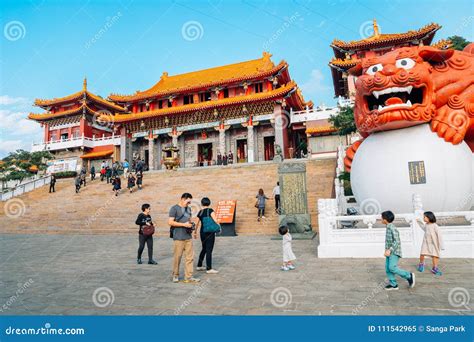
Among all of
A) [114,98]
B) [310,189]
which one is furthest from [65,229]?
[114,98]

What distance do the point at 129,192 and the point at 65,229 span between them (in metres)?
4.20

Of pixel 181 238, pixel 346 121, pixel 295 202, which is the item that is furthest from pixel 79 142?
pixel 181 238

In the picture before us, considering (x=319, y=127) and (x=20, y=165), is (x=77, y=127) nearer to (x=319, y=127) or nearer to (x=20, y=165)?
(x=20, y=165)

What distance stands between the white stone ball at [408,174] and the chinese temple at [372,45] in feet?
59.9

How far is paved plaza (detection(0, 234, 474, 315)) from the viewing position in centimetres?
358

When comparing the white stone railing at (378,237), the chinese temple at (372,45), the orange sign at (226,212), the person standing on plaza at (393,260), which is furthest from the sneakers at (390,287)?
the chinese temple at (372,45)

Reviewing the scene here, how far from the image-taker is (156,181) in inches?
706

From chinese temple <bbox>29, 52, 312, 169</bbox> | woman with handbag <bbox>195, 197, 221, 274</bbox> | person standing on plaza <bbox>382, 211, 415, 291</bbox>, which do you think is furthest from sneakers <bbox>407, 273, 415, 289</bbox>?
chinese temple <bbox>29, 52, 312, 169</bbox>

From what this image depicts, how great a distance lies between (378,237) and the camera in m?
6.22

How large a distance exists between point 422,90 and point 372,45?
2120 centimetres

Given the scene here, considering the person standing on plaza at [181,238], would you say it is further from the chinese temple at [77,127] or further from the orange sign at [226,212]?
the chinese temple at [77,127]

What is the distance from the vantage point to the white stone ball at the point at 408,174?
663cm

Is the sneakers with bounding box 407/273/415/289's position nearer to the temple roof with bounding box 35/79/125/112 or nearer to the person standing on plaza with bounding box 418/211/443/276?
the person standing on plaza with bounding box 418/211/443/276

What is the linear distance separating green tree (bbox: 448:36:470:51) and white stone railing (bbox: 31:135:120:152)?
2916cm
